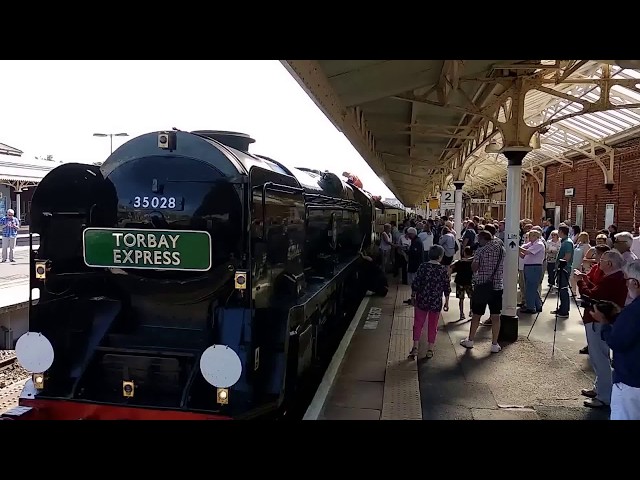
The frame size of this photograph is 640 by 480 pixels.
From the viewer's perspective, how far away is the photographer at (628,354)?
139 inches

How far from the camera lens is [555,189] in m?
22.6

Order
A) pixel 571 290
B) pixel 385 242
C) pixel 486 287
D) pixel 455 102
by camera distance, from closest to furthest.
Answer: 1. pixel 486 287
2. pixel 571 290
3. pixel 455 102
4. pixel 385 242

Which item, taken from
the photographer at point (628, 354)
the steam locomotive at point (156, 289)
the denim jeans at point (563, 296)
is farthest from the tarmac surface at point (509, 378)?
the steam locomotive at point (156, 289)

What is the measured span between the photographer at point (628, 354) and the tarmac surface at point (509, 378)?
5.85 ft

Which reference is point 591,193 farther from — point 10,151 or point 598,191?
point 10,151

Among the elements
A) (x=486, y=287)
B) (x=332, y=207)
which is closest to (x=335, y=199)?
(x=332, y=207)

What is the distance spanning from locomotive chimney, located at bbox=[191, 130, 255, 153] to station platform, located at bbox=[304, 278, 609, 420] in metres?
2.83

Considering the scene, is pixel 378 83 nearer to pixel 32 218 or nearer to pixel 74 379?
pixel 32 218

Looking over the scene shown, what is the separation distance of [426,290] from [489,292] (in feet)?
3.60

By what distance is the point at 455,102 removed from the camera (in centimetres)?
1104

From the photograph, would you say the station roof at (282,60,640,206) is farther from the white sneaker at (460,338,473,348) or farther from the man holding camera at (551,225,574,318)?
the white sneaker at (460,338,473,348)

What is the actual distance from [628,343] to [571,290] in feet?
15.3

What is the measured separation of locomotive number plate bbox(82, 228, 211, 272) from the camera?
4352 mm

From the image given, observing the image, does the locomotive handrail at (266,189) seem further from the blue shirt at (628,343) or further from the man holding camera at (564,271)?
the man holding camera at (564,271)
